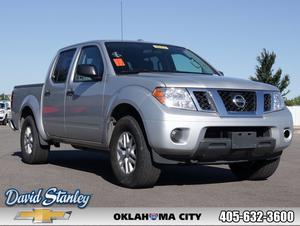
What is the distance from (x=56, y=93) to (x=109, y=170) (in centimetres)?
145

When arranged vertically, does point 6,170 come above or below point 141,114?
below

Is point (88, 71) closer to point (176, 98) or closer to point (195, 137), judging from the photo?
point (176, 98)

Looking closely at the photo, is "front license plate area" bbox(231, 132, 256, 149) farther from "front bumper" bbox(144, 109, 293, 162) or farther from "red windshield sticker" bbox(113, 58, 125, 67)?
"red windshield sticker" bbox(113, 58, 125, 67)

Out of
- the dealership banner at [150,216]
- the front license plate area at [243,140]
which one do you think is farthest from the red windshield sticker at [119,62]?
the dealership banner at [150,216]

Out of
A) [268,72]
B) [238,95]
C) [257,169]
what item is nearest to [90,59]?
[238,95]

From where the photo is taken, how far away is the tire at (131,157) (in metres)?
6.51

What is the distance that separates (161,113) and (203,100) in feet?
1.71

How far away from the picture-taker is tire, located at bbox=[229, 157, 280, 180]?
7531mm

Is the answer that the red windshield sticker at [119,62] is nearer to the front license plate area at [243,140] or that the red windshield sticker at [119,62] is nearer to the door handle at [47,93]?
the door handle at [47,93]

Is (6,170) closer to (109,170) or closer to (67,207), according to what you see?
(109,170)

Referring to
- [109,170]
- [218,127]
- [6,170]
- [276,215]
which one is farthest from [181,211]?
[6,170]

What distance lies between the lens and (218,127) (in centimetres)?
639

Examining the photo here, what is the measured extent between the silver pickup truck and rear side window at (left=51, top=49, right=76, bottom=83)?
0.08 metres

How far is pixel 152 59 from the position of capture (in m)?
7.99
